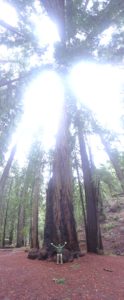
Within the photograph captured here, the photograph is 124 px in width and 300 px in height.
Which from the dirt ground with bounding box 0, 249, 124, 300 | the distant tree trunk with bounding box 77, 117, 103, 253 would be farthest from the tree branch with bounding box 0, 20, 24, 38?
the dirt ground with bounding box 0, 249, 124, 300

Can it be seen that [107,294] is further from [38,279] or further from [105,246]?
[105,246]

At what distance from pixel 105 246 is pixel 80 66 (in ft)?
27.6

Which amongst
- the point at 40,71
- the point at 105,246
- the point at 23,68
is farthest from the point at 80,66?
the point at 105,246

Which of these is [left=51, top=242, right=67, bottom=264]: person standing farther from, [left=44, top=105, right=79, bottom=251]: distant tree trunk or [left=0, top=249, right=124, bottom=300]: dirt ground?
[left=44, top=105, right=79, bottom=251]: distant tree trunk

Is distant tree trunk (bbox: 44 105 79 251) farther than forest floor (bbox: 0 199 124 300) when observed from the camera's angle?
Yes

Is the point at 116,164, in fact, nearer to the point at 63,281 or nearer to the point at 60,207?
the point at 60,207

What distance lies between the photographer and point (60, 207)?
909 cm

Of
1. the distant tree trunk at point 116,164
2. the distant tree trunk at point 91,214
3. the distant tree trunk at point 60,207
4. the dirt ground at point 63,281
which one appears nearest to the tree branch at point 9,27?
the distant tree trunk at point 60,207

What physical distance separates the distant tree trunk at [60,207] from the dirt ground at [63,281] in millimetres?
1101

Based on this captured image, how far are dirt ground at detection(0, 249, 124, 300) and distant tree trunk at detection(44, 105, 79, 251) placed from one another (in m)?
1.10

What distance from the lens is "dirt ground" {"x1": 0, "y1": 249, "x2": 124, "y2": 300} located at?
15.8 feet

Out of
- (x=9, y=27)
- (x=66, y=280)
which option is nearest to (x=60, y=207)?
(x=66, y=280)

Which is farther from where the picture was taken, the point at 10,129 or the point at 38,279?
the point at 10,129

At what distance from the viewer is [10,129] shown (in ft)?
33.1
